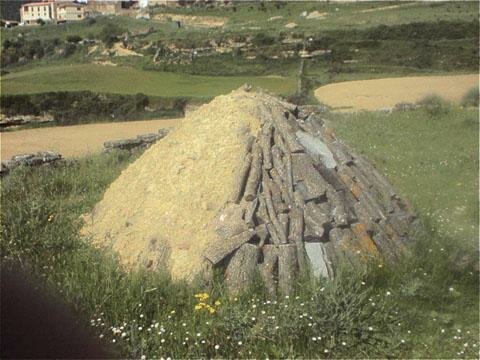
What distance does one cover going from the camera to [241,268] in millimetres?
5570

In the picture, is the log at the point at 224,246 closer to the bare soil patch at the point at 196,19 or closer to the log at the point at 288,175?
the log at the point at 288,175

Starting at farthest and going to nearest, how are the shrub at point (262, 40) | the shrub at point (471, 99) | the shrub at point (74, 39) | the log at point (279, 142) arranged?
Answer: the shrub at point (74, 39), the shrub at point (262, 40), the shrub at point (471, 99), the log at point (279, 142)

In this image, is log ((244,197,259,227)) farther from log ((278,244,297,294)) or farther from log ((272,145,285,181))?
log ((272,145,285,181))

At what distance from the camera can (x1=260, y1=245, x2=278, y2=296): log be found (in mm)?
5547

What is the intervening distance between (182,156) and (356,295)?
277cm

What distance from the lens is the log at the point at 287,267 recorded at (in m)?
5.56

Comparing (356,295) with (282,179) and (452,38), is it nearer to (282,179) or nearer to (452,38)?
(282,179)

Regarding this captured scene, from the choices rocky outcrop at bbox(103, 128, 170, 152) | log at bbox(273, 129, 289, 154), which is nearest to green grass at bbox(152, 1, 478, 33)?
rocky outcrop at bbox(103, 128, 170, 152)

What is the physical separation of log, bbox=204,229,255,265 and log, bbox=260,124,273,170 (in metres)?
0.96

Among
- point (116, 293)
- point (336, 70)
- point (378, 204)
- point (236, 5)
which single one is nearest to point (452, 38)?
point (336, 70)

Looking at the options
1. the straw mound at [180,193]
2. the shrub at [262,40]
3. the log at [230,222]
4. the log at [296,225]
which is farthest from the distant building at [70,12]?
the log at [296,225]

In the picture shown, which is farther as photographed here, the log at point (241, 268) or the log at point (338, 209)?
the log at point (338, 209)

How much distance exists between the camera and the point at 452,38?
46312 millimetres

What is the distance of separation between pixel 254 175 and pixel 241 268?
113cm
